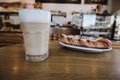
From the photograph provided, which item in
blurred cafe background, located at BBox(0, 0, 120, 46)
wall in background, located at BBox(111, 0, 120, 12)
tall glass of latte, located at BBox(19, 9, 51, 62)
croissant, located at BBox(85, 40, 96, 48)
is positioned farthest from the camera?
wall in background, located at BBox(111, 0, 120, 12)

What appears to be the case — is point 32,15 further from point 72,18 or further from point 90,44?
point 72,18

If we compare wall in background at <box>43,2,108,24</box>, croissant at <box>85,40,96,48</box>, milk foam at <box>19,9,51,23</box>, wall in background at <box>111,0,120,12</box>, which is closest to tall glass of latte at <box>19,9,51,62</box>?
milk foam at <box>19,9,51,23</box>

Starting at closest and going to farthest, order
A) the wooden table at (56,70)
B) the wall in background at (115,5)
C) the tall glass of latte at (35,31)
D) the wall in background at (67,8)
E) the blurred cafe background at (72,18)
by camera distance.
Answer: the wooden table at (56,70) → the tall glass of latte at (35,31) → the blurred cafe background at (72,18) → the wall in background at (115,5) → the wall in background at (67,8)

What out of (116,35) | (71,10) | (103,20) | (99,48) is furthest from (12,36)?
(99,48)

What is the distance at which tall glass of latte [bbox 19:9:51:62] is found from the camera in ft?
2.15

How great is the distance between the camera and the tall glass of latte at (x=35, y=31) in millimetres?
654

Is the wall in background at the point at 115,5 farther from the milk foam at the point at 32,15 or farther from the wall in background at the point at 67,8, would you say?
the milk foam at the point at 32,15

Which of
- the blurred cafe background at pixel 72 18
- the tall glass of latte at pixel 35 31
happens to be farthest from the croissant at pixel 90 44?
the blurred cafe background at pixel 72 18

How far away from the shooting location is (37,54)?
0.72 metres

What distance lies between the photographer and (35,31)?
69 centimetres

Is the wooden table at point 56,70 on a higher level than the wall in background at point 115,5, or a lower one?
lower

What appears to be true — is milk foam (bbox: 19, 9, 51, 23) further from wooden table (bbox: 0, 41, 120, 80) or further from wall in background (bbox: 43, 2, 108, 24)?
wall in background (bbox: 43, 2, 108, 24)

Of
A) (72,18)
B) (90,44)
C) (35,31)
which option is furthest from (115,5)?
(35,31)

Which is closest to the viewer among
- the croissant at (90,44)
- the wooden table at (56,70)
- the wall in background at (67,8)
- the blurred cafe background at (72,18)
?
the wooden table at (56,70)
